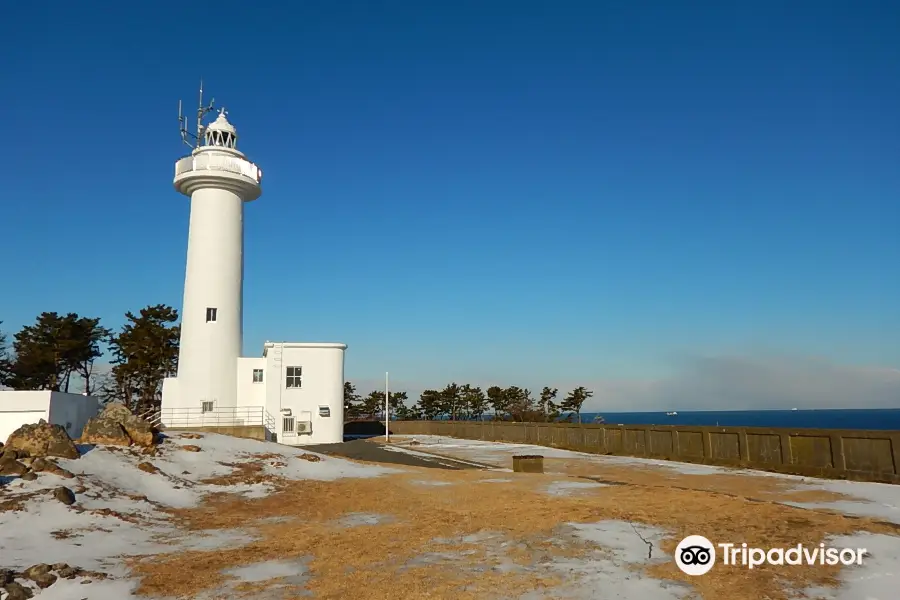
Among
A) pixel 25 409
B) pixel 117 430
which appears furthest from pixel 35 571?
pixel 25 409

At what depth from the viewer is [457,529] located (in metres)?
11.9

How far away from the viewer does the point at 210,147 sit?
3700 cm

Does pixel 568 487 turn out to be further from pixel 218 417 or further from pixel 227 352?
pixel 227 352

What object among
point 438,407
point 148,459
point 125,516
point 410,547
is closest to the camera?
point 410,547

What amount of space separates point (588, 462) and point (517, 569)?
19073mm

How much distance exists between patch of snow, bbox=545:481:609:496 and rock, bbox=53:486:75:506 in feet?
37.5

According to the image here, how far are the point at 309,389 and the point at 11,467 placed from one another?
76.4 feet

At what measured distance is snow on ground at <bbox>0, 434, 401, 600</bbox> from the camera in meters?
9.60

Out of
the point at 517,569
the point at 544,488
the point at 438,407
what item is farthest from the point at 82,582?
the point at 438,407

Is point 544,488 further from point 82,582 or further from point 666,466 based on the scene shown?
point 82,582

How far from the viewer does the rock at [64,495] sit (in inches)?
504

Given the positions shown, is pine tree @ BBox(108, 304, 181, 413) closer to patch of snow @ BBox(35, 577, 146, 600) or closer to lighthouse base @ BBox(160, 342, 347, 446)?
lighthouse base @ BBox(160, 342, 347, 446)

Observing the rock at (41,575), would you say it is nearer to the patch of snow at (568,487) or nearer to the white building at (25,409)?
the patch of snow at (568,487)

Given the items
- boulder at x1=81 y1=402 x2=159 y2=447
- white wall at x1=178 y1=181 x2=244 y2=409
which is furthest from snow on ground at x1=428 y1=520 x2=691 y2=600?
white wall at x1=178 y1=181 x2=244 y2=409
